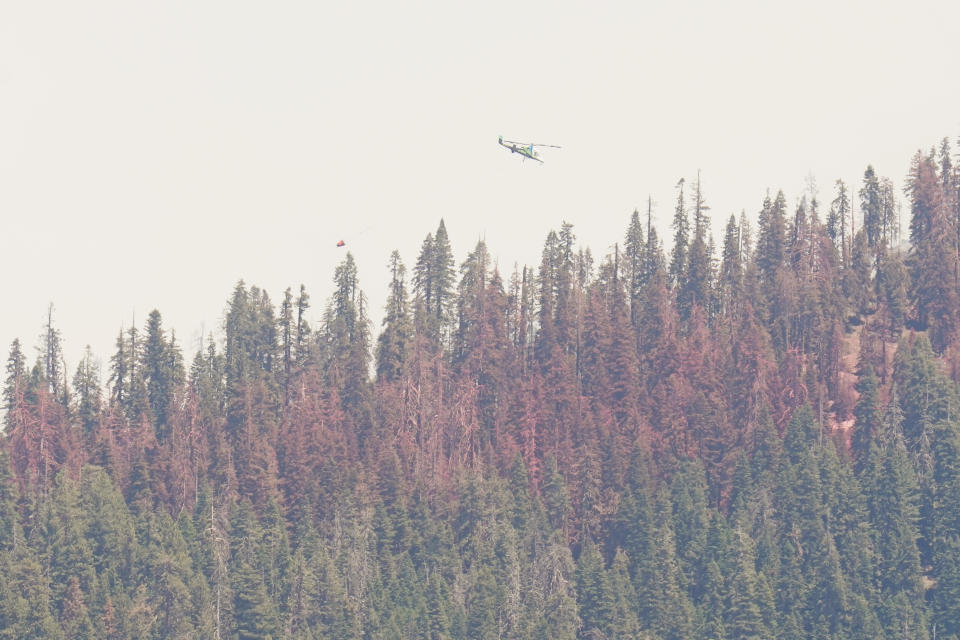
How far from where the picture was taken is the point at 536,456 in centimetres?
13000

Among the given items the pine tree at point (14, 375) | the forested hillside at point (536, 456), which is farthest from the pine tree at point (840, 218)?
the pine tree at point (14, 375)

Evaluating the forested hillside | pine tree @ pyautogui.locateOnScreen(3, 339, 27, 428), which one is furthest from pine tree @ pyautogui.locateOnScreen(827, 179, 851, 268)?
pine tree @ pyautogui.locateOnScreen(3, 339, 27, 428)

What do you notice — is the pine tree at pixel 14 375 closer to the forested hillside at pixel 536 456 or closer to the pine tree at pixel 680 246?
the forested hillside at pixel 536 456

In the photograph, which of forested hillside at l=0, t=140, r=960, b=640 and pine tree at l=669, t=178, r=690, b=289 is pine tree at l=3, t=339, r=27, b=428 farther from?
pine tree at l=669, t=178, r=690, b=289

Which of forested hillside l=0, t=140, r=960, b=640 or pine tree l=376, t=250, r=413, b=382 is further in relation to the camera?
pine tree l=376, t=250, r=413, b=382

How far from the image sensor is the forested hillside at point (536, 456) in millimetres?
111250

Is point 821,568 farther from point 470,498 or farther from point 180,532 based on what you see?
point 180,532

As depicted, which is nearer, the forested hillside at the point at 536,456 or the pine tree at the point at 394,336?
the forested hillside at the point at 536,456

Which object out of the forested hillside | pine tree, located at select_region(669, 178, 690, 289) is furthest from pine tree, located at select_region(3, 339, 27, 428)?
pine tree, located at select_region(669, 178, 690, 289)

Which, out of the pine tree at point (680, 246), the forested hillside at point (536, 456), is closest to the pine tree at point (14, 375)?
the forested hillside at point (536, 456)

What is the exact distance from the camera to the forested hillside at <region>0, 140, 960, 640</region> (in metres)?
111

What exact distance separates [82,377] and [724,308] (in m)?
62.6

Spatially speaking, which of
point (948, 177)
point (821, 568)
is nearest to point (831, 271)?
point (948, 177)

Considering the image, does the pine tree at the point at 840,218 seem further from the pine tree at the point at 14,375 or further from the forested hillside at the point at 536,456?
the pine tree at the point at 14,375
